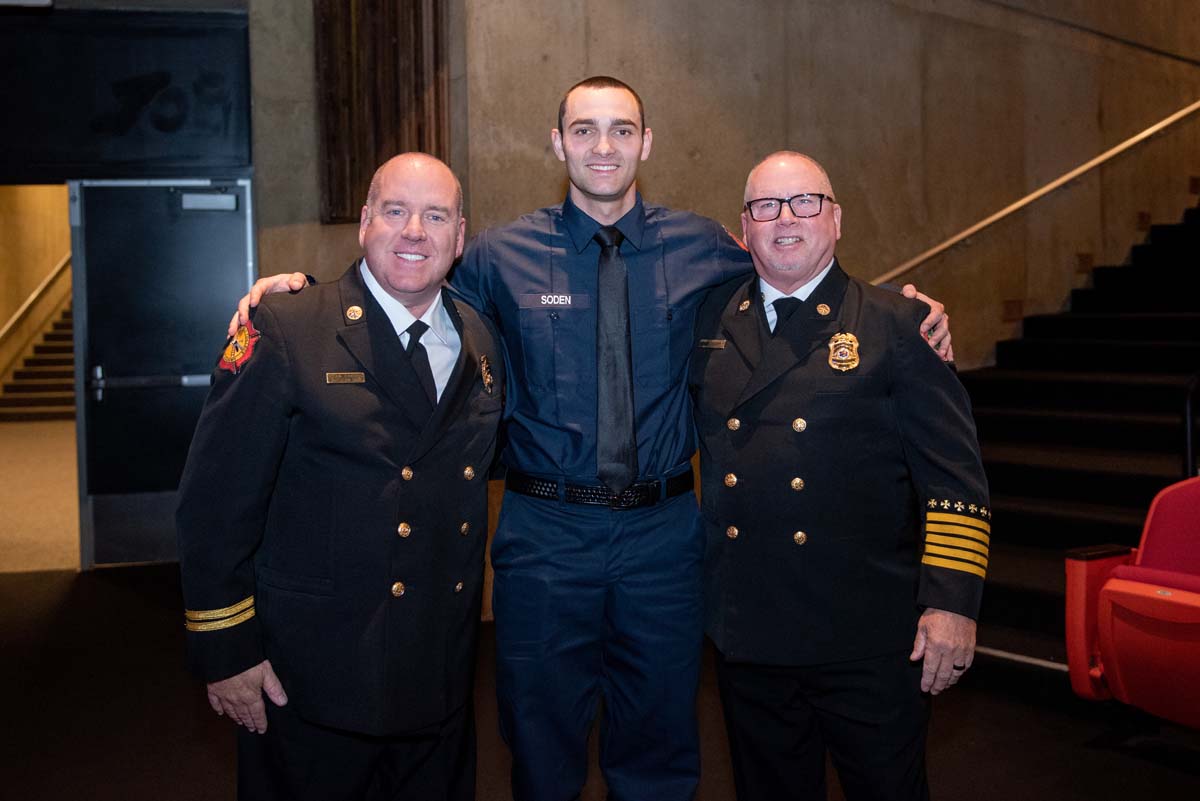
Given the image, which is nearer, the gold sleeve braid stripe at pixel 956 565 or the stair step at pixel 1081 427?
the gold sleeve braid stripe at pixel 956 565

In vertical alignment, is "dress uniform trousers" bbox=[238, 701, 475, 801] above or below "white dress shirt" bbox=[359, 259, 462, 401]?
below

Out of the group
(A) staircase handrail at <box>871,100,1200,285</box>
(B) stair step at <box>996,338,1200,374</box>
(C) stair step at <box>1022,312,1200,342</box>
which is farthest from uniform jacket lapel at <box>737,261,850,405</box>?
(C) stair step at <box>1022,312,1200,342</box>

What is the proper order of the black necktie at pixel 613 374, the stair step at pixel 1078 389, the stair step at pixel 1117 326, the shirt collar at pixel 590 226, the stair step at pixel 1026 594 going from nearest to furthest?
the black necktie at pixel 613 374
the shirt collar at pixel 590 226
the stair step at pixel 1026 594
the stair step at pixel 1078 389
the stair step at pixel 1117 326

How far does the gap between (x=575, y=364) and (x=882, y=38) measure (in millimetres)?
4386

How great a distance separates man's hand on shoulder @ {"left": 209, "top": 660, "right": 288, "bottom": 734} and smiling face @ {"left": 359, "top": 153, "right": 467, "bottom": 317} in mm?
713

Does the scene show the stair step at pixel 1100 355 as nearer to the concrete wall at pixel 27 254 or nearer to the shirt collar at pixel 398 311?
the shirt collar at pixel 398 311

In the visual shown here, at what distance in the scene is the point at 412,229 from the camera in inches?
78.7

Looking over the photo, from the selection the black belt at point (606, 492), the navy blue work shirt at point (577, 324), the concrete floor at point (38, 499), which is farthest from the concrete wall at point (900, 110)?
the concrete floor at point (38, 499)

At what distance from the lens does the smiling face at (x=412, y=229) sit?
6.59ft

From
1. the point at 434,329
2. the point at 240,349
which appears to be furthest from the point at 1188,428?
the point at 240,349

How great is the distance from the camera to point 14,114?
621 centimetres

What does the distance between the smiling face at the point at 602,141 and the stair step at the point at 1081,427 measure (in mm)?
3573

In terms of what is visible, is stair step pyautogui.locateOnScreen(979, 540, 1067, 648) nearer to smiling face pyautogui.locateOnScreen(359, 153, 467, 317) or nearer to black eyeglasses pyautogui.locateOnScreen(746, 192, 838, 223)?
black eyeglasses pyautogui.locateOnScreen(746, 192, 838, 223)

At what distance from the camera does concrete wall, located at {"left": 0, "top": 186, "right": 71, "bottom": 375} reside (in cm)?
1345
